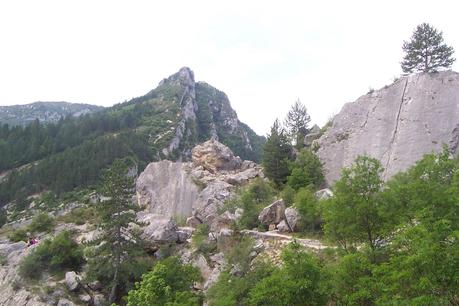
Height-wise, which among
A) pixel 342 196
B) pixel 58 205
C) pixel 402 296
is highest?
pixel 342 196

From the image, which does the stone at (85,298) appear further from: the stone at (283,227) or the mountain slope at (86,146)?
the mountain slope at (86,146)

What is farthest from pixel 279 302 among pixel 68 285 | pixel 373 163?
pixel 68 285

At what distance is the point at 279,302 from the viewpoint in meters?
19.9

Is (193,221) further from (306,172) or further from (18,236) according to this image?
(18,236)

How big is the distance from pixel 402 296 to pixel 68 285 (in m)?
31.1

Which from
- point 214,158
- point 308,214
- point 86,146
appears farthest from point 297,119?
point 86,146

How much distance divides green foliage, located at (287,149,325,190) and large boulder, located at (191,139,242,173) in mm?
21929

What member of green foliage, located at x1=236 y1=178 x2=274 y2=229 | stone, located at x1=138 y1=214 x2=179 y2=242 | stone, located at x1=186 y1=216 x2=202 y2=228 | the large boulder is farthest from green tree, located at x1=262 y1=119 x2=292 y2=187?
the large boulder

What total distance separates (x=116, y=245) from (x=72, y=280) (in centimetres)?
502

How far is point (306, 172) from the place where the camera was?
150ft

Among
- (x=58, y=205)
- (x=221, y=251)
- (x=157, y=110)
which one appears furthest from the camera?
(x=157, y=110)

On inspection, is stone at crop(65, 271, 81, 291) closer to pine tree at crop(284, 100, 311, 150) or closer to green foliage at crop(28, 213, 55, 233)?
green foliage at crop(28, 213, 55, 233)

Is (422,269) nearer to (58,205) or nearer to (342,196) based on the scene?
(342,196)

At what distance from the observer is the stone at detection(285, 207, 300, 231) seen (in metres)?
36.0
